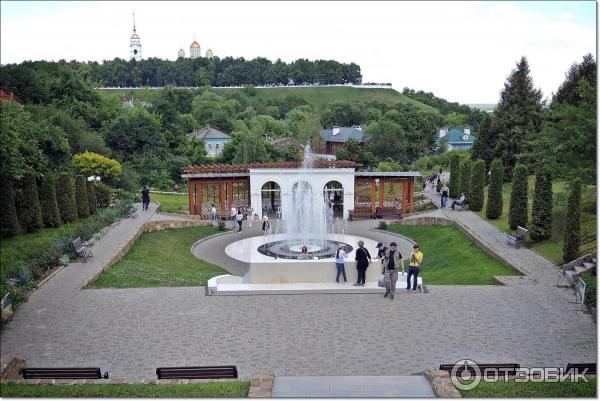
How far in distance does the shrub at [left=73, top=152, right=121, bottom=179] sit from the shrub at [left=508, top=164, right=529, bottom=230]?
70.4 ft

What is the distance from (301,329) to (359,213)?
16.6 m

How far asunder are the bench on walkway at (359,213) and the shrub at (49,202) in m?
13.1

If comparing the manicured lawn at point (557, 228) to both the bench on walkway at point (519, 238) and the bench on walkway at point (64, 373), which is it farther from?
→ the bench on walkway at point (64, 373)

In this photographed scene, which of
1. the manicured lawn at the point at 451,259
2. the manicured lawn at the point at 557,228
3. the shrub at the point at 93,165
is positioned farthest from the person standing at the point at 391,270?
the shrub at the point at 93,165

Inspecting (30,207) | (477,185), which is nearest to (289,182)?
(477,185)

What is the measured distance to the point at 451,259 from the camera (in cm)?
1862

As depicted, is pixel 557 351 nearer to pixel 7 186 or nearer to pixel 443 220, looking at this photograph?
pixel 443 220

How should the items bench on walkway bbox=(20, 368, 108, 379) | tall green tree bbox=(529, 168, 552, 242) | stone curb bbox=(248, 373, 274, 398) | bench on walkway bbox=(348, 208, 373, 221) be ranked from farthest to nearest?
bench on walkway bbox=(348, 208, 373, 221) < tall green tree bbox=(529, 168, 552, 242) < bench on walkway bbox=(20, 368, 108, 379) < stone curb bbox=(248, 373, 274, 398)

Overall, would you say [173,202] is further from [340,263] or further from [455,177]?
[340,263]

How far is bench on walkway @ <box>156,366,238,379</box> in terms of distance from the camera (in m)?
8.34

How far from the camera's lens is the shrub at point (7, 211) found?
1884cm

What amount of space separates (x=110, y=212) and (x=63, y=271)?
8177 mm

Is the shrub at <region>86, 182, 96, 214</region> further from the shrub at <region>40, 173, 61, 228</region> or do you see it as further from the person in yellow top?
the person in yellow top

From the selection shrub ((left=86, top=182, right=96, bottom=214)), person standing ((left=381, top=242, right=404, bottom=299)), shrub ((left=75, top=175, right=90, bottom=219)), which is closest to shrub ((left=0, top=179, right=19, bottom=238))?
shrub ((left=75, top=175, right=90, bottom=219))
